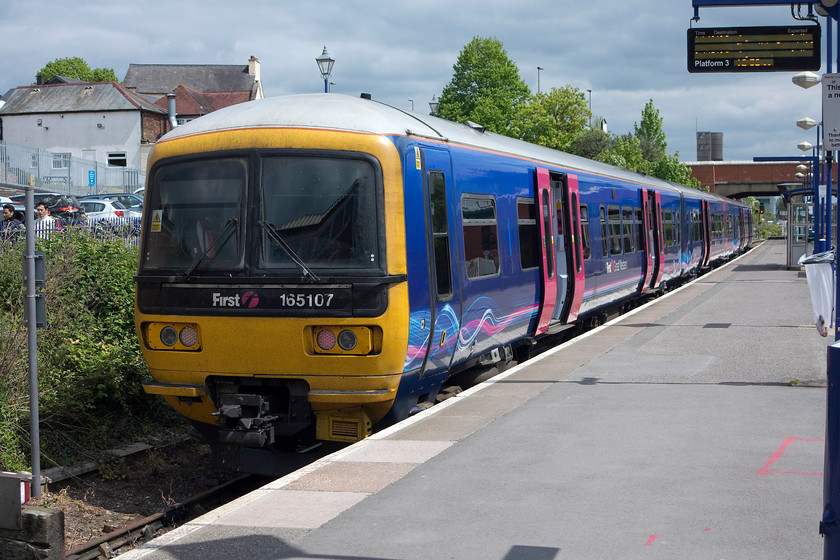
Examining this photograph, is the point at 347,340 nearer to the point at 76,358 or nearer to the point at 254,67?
the point at 76,358

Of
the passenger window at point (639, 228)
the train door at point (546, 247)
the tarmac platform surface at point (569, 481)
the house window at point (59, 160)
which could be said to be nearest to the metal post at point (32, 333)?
the tarmac platform surface at point (569, 481)

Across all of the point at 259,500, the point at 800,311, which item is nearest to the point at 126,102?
the point at 800,311

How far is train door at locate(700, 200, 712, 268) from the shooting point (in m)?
32.6

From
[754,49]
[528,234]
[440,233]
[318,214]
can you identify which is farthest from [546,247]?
[318,214]

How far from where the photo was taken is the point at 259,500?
19.3 feet

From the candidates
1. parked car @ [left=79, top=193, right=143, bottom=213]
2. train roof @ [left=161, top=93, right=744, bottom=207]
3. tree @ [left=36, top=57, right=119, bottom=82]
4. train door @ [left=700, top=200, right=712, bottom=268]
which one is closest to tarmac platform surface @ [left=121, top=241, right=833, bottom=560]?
train roof @ [left=161, top=93, right=744, bottom=207]

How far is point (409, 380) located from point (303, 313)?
43.6 inches

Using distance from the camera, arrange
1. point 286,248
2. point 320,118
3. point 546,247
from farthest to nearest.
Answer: point 546,247
point 320,118
point 286,248

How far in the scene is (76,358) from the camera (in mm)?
10297

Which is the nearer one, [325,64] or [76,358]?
[76,358]

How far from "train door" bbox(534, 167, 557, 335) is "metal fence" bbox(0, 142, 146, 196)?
22.4m

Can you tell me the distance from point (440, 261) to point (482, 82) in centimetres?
5403

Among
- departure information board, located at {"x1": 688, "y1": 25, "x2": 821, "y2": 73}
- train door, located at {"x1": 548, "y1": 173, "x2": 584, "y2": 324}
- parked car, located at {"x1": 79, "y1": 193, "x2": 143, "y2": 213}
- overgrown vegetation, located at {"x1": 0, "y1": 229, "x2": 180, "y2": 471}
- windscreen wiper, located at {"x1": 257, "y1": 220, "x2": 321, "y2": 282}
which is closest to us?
windscreen wiper, located at {"x1": 257, "y1": 220, "x2": 321, "y2": 282}

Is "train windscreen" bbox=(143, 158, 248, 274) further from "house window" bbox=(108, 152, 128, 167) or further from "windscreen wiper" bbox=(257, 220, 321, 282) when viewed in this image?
"house window" bbox=(108, 152, 128, 167)
